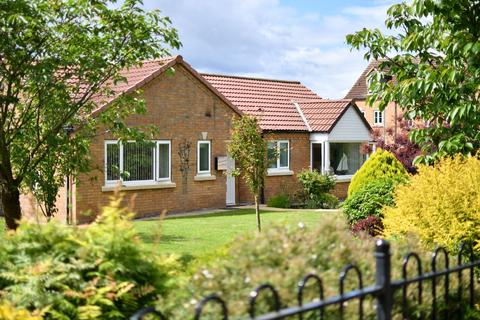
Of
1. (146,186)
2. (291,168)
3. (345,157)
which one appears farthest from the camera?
(345,157)

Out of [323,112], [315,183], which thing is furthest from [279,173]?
[323,112]

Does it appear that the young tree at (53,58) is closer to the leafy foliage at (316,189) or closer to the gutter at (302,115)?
the leafy foliage at (316,189)

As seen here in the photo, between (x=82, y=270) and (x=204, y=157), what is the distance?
19590 millimetres

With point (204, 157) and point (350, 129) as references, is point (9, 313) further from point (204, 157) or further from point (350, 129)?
point (350, 129)

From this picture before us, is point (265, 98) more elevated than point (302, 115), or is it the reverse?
point (265, 98)

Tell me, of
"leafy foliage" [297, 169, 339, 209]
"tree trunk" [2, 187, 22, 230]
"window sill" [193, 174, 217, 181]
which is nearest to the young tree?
"tree trunk" [2, 187, 22, 230]

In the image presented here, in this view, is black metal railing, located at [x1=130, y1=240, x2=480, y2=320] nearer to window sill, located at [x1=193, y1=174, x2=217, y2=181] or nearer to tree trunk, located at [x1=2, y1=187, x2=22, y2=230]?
tree trunk, located at [x1=2, y1=187, x2=22, y2=230]

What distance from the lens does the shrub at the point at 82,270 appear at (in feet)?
14.9

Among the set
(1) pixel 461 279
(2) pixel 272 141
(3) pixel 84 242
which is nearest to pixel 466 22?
(1) pixel 461 279

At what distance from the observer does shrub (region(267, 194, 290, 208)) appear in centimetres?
2500

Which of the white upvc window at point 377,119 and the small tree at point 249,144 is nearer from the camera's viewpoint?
the small tree at point 249,144

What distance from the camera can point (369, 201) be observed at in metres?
13.4

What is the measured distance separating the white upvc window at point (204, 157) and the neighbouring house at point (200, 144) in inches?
1.4

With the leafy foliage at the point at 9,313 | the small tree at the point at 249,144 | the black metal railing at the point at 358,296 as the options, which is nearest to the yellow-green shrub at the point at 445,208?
the black metal railing at the point at 358,296
